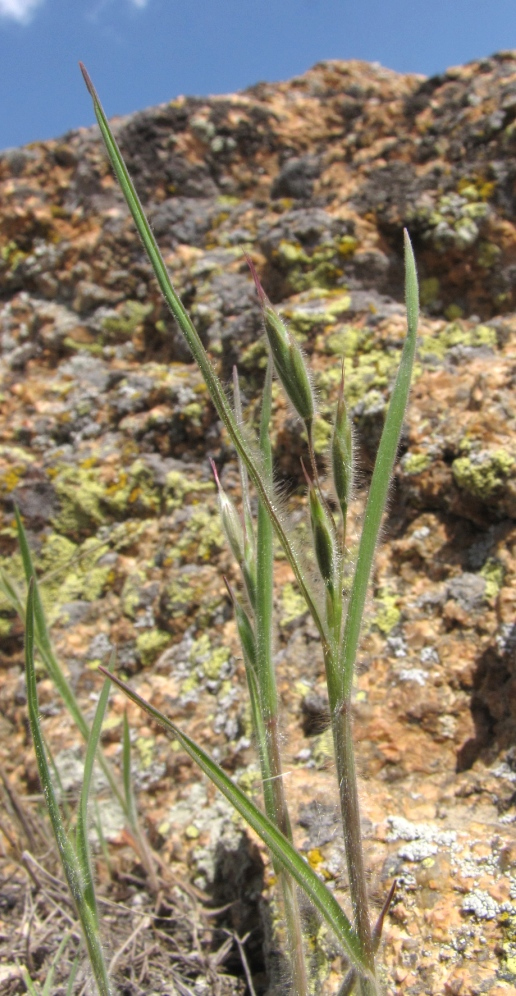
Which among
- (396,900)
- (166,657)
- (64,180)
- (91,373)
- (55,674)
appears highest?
(64,180)

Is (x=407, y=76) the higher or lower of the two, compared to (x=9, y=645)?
higher

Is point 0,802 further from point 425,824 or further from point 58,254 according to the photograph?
point 58,254

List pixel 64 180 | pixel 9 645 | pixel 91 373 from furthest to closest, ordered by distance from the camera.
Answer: pixel 64 180 < pixel 91 373 < pixel 9 645

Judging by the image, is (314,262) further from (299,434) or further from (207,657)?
(207,657)

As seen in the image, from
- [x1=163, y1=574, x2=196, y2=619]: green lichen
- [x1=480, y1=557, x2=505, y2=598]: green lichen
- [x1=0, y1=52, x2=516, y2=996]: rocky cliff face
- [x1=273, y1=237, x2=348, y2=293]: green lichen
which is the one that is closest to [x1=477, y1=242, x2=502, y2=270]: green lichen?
[x1=0, y1=52, x2=516, y2=996]: rocky cliff face

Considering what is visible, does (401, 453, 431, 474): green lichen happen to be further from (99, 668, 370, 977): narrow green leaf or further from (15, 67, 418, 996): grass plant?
(99, 668, 370, 977): narrow green leaf

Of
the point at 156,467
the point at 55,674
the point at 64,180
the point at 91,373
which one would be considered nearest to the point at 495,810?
the point at 55,674
